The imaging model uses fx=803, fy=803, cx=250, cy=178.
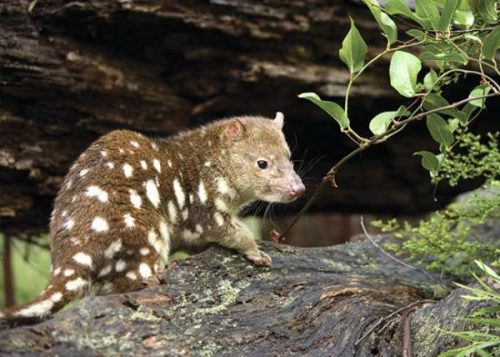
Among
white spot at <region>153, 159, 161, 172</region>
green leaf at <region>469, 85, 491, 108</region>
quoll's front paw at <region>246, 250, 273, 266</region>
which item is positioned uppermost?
green leaf at <region>469, 85, 491, 108</region>

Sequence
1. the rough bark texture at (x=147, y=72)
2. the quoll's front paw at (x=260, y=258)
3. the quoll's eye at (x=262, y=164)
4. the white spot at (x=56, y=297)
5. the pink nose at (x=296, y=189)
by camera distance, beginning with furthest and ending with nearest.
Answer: the rough bark texture at (x=147, y=72) → the quoll's eye at (x=262, y=164) → the pink nose at (x=296, y=189) → the quoll's front paw at (x=260, y=258) → the white spot at (x=56, y=297)

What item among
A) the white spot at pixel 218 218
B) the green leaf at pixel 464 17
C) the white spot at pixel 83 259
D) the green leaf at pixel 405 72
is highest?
the green leaf at pixel 464 17

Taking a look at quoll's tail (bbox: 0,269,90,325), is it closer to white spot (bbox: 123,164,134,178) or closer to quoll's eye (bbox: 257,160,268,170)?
white spot (bbox: 123,164,134,178)

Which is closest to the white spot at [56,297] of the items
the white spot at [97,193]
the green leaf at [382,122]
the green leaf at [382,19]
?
the white spot at [97,193]

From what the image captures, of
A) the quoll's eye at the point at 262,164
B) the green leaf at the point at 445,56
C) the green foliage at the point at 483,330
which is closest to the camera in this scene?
the green foliage at the point at 483,330

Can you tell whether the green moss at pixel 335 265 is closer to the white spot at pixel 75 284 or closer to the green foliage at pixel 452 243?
the green foliage at pixel 452 243

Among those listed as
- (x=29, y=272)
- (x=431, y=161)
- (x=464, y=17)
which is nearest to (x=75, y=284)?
(x=431, y=161)

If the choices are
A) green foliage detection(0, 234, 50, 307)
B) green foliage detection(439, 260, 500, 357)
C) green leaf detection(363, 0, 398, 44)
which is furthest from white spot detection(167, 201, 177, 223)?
green foliage detection(0, 234, 50, 307)
